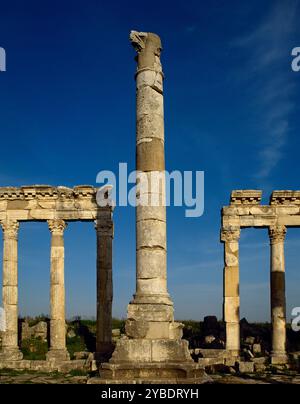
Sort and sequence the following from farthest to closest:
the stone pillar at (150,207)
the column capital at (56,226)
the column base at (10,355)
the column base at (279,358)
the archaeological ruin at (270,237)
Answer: the column capital at (56,226) < the archaeological ruin at (270,237) < the column base at (10,355) < the column base at (279,358) < the stone pillar at (150,207)

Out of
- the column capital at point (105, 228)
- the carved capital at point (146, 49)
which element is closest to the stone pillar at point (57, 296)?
the column capital at point (105, 228)

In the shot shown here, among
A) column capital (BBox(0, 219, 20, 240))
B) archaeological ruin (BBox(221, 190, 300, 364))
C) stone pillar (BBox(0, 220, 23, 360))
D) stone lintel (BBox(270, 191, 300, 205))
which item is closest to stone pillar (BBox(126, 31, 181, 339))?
archaeological ruin (BBox(221, 190, 300, 364))

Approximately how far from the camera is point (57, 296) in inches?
1085

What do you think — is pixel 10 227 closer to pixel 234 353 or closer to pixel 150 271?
pixel 234 353

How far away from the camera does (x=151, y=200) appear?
17.3 metres

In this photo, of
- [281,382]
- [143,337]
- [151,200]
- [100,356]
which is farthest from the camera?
[100,356]

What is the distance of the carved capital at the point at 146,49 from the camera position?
17969mm

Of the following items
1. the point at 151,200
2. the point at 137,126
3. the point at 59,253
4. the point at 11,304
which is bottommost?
the point at 11,304

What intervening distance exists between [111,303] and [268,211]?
955 cm

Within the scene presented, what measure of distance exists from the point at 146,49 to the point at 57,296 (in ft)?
47.1

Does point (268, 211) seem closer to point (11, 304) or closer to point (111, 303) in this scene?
point (111, 303)

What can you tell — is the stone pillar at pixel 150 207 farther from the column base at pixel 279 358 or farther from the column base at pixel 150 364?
the column base at pixel 279 358

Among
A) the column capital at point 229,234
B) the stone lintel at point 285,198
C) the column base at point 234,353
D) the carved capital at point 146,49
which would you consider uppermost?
the carved capital at point 146,49

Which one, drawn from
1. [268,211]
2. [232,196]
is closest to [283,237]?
[268,211]
